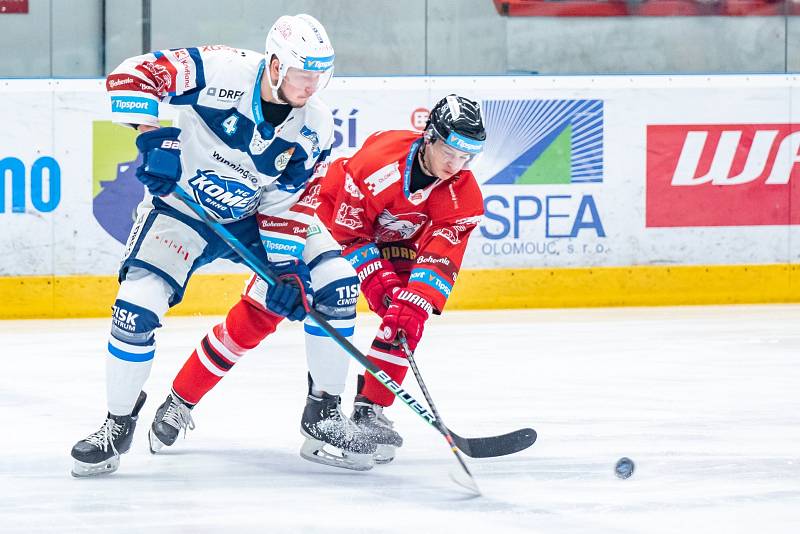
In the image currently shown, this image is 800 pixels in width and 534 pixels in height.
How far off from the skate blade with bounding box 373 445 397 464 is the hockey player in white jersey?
0.04m

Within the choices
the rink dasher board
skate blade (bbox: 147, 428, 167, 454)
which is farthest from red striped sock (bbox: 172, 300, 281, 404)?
→ the rink dasher board

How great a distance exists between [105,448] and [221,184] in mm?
627

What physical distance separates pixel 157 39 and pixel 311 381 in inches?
132

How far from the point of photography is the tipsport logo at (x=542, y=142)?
599cm

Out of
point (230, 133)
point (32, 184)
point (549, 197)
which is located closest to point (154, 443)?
point (230, 133)

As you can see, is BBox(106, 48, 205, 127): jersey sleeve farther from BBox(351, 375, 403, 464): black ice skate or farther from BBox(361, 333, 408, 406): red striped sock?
BBox(351, 375, 403, 464): black ice skate

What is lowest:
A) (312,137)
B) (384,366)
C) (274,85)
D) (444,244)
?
(384,366)

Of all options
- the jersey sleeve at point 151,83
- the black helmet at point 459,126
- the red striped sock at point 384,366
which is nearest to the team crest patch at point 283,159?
the jersey sleeve at point 151,83

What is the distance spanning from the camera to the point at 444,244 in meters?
3.19

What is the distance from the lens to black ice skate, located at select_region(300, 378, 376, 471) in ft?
9.64

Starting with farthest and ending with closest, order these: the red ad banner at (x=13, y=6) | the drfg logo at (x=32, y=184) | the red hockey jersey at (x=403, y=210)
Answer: the red ad banner at (x=13, y=6), the drfg logo at (x=32, y=184), the red hockey jersey at (x=403, y=210)

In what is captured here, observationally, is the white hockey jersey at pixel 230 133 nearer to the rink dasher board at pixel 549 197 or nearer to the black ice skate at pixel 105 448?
the black ice skate at pixel 105 448

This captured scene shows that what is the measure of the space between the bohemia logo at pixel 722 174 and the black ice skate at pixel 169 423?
3508 mm

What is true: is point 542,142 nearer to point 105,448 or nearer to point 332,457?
point 332,457
